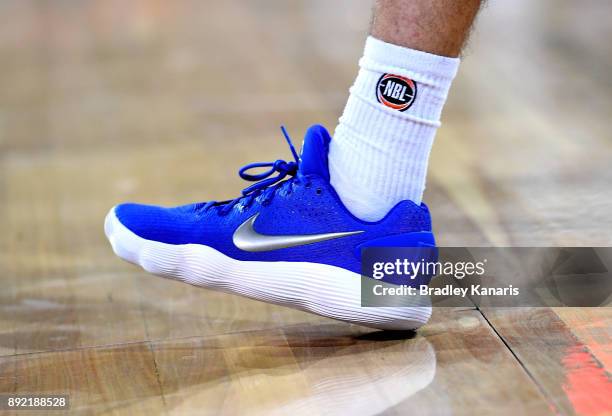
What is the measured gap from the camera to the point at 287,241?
3.62 feet

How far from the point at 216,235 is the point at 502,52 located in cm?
171

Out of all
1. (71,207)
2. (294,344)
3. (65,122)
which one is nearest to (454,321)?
(294,344)

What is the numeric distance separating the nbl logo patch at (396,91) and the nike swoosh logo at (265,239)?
0.53ft

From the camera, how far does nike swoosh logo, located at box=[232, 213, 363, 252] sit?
1090 mm

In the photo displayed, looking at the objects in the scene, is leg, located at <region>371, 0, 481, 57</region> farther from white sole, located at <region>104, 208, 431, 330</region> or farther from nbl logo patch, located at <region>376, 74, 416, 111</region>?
white sole, located at <region>104, 208, 431, 330</region>

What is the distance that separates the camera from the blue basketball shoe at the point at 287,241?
3.53 feet

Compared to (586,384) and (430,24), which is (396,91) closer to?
(430,24)

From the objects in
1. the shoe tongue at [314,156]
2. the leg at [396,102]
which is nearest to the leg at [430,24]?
the leg at [396,102]

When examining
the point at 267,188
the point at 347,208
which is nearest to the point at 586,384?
the point at 347,208

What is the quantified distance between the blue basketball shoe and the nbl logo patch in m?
0.10

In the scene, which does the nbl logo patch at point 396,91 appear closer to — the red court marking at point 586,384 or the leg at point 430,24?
the leg at point 430,24

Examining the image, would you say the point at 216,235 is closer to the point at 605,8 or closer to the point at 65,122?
the point at 65,122

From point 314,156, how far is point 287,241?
11 centimetres

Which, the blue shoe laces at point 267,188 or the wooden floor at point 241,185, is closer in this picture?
the wooden floor at point 241,185
